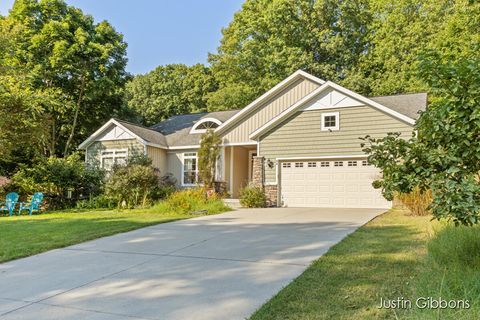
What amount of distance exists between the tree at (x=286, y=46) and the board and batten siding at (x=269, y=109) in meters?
9.51

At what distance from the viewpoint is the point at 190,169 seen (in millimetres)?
19312

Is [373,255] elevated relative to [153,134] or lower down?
lower down

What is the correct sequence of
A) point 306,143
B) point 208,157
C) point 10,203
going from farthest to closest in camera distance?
1. point 208,157
2. point 306,143
3. point 10,203

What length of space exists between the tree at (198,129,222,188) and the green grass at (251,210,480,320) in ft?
37.6

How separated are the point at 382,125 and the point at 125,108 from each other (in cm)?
1950

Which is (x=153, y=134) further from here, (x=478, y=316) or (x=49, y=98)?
(x=478, y=316)

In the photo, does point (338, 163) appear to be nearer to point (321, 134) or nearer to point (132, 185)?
point (321, 134)

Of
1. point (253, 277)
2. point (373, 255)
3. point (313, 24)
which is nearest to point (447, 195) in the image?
point (373, 255)

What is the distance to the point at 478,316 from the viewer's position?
10.2 feet

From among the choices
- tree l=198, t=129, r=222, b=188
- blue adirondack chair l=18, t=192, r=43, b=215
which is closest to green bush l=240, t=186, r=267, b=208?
tree l=198, t=129, r=222, b=188

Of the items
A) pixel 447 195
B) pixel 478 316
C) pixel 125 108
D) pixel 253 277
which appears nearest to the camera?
pixel 478 316

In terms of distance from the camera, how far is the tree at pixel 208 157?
17609 millimetres

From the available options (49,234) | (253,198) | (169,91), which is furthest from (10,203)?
(169,91)

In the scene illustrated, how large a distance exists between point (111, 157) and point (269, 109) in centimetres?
854
